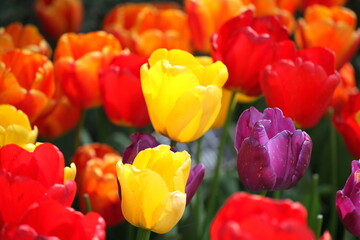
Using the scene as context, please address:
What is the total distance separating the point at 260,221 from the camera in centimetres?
49

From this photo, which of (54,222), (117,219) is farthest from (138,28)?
(54,222)

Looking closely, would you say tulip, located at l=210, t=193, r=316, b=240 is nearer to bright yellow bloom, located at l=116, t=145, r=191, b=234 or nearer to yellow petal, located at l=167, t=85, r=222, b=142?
bright yellow bloom, located at l=116, t=145, r=191, b=234

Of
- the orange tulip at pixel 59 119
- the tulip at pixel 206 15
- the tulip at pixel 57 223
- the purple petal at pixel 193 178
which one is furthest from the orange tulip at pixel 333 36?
the tulip at pixel 57 223

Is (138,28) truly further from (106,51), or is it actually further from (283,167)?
(283,167)

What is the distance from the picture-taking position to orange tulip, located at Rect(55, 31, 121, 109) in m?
1.06

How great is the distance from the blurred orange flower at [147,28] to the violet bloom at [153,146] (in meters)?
0.44

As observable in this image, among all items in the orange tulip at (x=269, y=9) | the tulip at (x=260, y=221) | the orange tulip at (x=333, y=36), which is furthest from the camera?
the orange tulip at (x=269, y=9)

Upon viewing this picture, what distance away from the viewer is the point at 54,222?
0.59m

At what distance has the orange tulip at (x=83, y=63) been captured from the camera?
1064 mm

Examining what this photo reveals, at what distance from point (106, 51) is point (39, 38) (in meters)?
0.17

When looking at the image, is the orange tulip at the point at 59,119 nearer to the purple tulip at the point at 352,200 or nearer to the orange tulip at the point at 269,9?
the orange tulip at the point at 269,9

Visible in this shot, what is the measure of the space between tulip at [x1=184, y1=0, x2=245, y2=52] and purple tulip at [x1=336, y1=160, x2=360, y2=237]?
558mm

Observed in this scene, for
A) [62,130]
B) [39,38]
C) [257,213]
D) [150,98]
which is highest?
[257,213]

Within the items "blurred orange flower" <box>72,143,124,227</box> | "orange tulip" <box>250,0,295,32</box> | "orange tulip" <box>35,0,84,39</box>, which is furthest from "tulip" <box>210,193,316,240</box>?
"orange tulip" <box>35,0,84,39</box>
